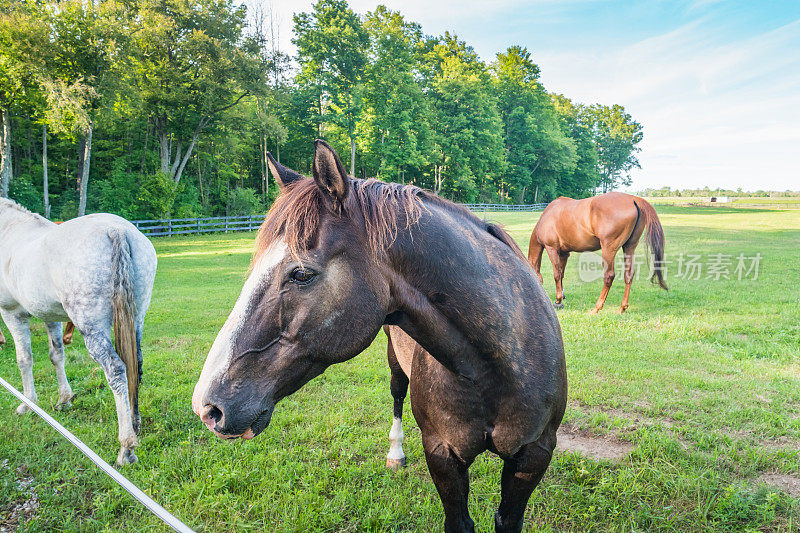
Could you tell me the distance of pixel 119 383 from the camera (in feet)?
10.7

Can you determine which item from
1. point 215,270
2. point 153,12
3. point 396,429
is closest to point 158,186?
point 153,12

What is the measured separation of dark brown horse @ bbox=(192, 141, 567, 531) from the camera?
1.22 meters

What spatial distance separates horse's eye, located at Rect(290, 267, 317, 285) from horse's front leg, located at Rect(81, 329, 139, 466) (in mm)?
2930

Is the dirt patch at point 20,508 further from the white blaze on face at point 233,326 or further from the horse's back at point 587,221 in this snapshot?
the horse's back at point 587,221

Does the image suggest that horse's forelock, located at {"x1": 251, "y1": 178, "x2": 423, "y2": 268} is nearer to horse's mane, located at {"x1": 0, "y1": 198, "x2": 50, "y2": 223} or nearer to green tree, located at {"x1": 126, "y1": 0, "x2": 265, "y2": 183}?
horse's mane, located at {"x1": 0, "y1": 198, "x2": 50, "y2": 223}

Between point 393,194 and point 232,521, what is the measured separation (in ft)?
7.94

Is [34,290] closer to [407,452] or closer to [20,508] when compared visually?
[20,508]

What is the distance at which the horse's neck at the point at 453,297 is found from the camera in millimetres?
1367

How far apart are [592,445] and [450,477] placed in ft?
7.05

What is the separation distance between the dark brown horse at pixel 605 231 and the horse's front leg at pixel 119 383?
6.96 metres

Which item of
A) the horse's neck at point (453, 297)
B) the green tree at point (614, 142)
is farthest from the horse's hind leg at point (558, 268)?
the green tree at point (614, 142)

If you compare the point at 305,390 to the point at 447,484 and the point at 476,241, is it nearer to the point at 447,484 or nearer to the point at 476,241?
the point at 447,484

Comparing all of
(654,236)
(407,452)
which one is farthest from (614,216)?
(407,452)

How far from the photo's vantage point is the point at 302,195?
1.29 m
